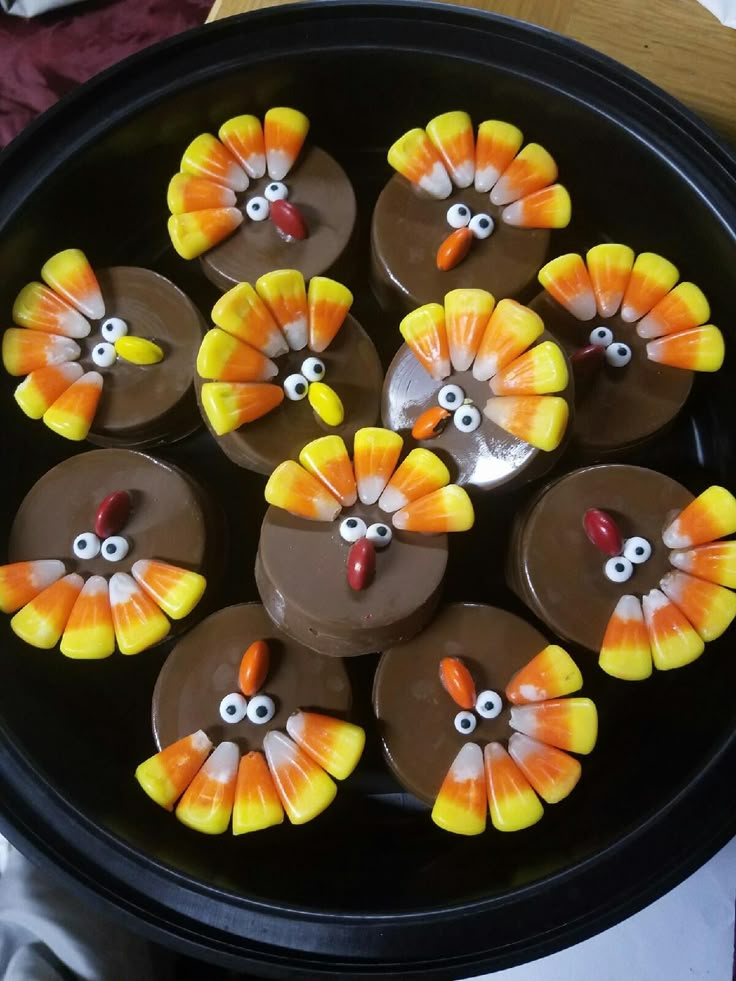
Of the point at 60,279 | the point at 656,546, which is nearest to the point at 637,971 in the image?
the point at 656,546

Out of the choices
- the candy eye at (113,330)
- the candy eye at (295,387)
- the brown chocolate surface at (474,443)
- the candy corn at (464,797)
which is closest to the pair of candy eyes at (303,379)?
the candy eye at (295,387)

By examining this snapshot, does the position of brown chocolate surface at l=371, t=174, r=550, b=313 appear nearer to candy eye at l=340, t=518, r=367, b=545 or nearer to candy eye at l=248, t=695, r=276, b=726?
candy eye at l=340, t=518, r=367, b=545

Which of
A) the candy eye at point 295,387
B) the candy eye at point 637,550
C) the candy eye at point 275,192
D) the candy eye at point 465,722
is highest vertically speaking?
the candy eye at point 275,192

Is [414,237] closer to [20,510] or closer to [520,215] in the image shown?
[520,215]

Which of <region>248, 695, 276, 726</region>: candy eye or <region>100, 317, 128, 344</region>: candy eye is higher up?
<region>100, 317, 128, 344</region>: candy eye

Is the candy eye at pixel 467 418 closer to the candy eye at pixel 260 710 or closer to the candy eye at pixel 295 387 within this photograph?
the candy eye at pixel 295 387

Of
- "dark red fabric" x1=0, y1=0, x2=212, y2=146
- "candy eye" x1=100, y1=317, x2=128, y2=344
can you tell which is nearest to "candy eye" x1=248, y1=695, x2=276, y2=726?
"candy eye" x1=100, y1=317, x2=128, y2=344

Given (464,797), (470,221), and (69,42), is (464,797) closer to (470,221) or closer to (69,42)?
(470,221)
